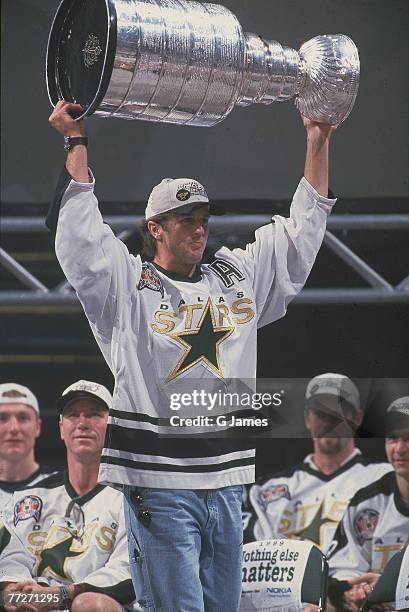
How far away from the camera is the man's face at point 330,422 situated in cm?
332

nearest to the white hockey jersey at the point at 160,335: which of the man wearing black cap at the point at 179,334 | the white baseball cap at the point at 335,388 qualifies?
the man wearing black cap at the point at 179,334

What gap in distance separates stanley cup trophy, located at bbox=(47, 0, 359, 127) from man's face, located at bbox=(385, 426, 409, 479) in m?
1.02

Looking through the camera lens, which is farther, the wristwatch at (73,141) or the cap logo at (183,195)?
the cap logo at (183,195)

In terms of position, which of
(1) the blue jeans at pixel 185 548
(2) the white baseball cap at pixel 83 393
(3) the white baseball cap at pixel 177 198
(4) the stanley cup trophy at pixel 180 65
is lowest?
(1) the blue jeans at pixel 185 548

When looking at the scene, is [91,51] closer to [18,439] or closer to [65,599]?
[18,439]

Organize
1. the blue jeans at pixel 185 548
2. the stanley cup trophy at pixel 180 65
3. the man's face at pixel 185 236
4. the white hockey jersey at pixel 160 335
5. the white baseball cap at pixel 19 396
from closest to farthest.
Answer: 1. the stanley cup trophy at pixel 180 65
2. the blue jeans at pixel 185 548
3. the white hockey jersey at pixel 160 335
4. the man's face at pixel 185 236
5. the white baseball cap at pixel 19 396

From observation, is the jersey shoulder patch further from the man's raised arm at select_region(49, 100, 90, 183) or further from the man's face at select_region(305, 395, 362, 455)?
the man's raised arm at select_region(49, 100, 90, 183)

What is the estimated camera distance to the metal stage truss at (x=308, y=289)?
328 cm

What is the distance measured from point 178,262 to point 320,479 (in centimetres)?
86

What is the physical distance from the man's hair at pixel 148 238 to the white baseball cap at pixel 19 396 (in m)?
0.62

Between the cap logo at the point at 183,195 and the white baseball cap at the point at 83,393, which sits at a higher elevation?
the cap logo at the point at 183,195

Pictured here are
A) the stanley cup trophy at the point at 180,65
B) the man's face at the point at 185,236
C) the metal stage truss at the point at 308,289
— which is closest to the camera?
the stanley cup trophy at the point at 180,65

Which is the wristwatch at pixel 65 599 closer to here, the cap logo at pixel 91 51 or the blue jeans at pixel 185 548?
the blue jeans at pixel 185 548

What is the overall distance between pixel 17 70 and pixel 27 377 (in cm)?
100
